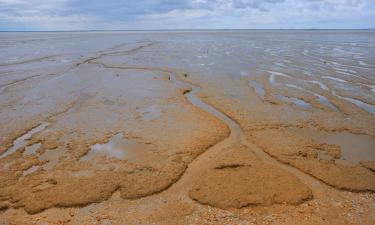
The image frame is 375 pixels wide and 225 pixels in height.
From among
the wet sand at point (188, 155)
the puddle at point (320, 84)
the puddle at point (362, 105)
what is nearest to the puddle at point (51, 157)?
the wet sand at point (188, 155)

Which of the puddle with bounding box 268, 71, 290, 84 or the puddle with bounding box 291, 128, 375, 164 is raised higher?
the puddle with bounding box 268, 71, 290, 84

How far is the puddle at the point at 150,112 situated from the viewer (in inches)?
406

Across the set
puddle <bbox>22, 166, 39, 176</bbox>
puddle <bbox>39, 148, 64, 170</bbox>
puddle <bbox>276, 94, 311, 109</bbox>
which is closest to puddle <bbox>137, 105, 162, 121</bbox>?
puddle <bbox>39, 148, 64, 170</bbox>

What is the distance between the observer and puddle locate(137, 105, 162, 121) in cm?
1032

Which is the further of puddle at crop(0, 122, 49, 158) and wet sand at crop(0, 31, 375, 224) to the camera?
puddle at crop(0, 122, 49, 158)

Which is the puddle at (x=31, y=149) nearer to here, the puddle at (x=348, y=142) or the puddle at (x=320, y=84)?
the puddle at (x=348, y=142)

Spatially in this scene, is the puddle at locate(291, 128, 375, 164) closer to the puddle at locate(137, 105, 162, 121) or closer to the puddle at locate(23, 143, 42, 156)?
the puddle at locate(137, 105, 162, 121)

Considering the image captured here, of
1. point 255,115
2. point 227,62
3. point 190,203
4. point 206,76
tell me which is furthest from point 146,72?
point 190,203

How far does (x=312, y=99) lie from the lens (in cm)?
1243

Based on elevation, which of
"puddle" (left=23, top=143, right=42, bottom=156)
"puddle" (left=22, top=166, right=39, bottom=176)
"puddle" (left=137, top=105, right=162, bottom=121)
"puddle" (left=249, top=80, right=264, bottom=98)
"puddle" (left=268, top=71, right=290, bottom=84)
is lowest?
"puddle" (left=22, top=166, right=39, bottom=176)

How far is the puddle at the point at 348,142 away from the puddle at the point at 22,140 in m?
8.58

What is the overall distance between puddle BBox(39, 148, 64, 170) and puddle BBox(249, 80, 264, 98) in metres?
9.25

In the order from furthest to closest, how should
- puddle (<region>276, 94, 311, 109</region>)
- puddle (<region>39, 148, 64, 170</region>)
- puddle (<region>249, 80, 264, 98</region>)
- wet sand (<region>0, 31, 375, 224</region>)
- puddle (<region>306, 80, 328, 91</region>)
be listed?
puddle (<region>306, 80, 328, 91</region>) → puddle (<region>249, 80, 264, 98</region>) → puddle (<region>276, 94, 311, 109</region>) → puddle (<region>39, 148, 64, 170</region>) → wet sand (<region>0, 31, 375, 224</region>)

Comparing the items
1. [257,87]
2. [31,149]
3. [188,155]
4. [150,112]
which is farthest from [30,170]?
[257,87]
